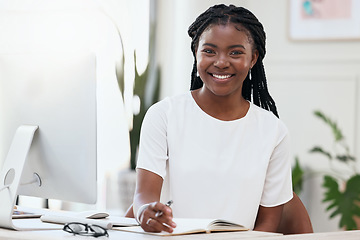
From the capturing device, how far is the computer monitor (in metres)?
1.62

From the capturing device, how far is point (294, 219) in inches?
78.2

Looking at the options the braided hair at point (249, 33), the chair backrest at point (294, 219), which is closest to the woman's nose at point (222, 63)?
the braided hair at point (249, 33)

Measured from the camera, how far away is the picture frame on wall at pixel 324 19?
167 inches

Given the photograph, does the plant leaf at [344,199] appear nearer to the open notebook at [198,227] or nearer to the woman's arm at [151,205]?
the woman's arm at [151,205]

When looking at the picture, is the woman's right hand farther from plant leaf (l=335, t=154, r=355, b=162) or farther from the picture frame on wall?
the picture frame on wall

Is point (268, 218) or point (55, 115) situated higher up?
A: point (55, 115)

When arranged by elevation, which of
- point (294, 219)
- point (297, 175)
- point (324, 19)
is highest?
point (324, 19)

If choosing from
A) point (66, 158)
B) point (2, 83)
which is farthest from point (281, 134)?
point (2, 83)

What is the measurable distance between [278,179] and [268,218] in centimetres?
12

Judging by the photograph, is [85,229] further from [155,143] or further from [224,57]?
[224,57]

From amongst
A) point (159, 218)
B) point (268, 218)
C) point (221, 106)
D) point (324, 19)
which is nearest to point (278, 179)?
point (268, 218)

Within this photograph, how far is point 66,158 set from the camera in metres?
1.65

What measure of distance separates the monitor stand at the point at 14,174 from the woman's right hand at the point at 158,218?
0.26 metres

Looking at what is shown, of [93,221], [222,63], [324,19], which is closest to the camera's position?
[93,221]
